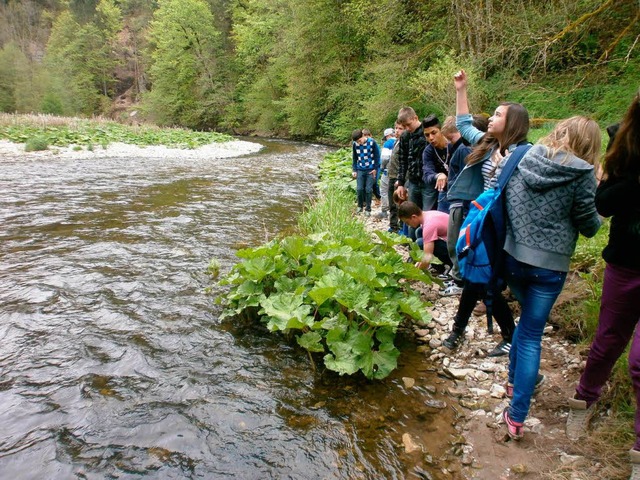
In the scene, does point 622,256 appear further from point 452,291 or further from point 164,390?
point 164,390

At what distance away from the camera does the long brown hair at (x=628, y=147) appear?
1872mm

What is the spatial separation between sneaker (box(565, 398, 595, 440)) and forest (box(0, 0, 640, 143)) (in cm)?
1017

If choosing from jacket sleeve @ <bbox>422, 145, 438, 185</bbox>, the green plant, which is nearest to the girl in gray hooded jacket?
jacket sleeve @ <bbox>422, 145, 438, 185</bbox>

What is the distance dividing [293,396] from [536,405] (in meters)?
1.69

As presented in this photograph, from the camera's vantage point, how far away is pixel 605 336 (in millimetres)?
2143

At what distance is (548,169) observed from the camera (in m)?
2.03

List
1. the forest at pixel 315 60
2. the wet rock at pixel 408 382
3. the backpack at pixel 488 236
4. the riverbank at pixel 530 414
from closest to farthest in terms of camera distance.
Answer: the riverbank at pixel 530 414, the backpack at pixel 488 236, the wet rock at pixel 408 382, the forest at pixel 315 60

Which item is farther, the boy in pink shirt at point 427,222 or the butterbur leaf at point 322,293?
the boy in pink shirt at point 427,222

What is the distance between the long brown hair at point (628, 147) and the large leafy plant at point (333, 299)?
5.91ft

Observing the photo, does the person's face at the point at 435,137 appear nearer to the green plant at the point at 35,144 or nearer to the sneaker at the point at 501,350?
the sneaker at the point at 501,350

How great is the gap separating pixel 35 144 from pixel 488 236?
18377 millimetres

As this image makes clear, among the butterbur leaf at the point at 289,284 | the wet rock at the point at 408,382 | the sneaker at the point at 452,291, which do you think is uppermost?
the butterbur leaf at the point at 289,284

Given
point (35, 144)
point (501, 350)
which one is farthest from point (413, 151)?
point (35, 144)

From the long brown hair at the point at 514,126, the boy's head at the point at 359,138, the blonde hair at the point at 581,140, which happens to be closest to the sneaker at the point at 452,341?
the long brown hair at the point at 514,126
